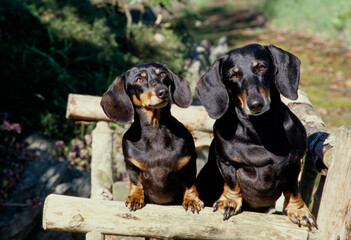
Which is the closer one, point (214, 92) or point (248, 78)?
point (248, 78)

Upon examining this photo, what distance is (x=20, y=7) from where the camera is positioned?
6629 millimetres

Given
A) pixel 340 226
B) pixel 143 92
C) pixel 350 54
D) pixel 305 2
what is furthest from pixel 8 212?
pixel 305 2

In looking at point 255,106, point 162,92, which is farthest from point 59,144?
point 255,106

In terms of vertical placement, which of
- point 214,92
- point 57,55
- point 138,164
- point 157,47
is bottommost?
point 138,164

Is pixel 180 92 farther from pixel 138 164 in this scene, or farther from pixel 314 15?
pixel 314 15

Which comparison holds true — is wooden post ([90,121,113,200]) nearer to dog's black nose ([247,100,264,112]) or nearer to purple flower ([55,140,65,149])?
purple flower ([55,140,65,149])

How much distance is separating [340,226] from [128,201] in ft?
4.51

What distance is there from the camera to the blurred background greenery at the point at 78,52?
5.83m

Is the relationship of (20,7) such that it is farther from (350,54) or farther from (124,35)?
(350,54)

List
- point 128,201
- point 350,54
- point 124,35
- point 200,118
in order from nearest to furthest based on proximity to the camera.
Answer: point 128,201 < point 200,118 < point 124,35 < point 350,54

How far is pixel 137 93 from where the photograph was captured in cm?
329

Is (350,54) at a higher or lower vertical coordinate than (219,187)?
higher

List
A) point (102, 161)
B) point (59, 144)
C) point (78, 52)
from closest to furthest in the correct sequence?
point (102, 161)
point (59, 144)
point (78, 52)

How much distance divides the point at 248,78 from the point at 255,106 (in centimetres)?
23
